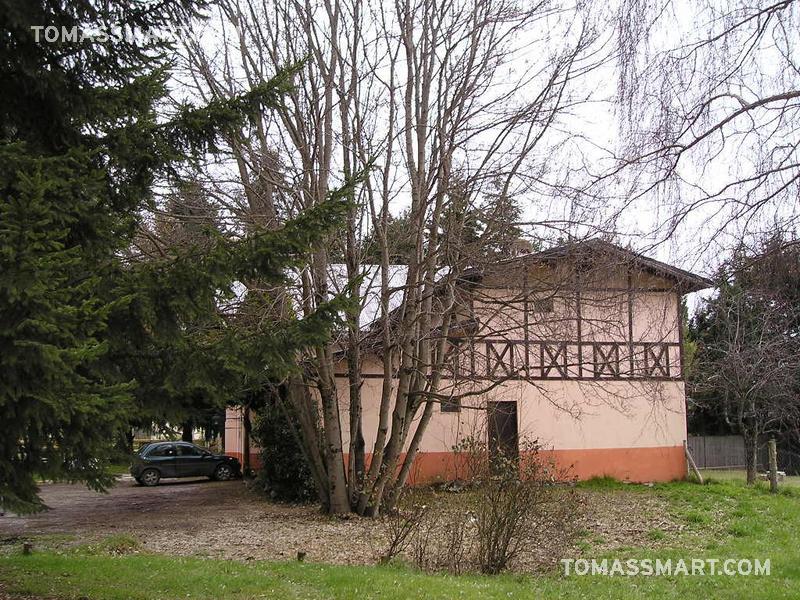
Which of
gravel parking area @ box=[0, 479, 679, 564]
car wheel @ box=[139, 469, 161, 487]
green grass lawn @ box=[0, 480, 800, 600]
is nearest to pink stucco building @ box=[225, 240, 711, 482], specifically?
gravel parking area @ box=[0, 479, 679, 564]

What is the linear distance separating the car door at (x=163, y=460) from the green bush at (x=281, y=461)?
25.6 ft

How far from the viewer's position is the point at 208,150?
332 inches

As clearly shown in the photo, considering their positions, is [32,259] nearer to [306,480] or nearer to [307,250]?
[307,250]

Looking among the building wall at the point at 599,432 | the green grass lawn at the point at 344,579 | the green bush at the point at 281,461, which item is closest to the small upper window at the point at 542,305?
the green grass lawn at the point at 344,579

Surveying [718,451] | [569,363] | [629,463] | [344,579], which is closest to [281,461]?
[569,363]

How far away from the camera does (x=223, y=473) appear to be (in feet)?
92.5

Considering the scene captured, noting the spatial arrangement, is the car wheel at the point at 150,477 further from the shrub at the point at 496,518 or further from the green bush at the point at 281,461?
the shrub at the point at 496,518

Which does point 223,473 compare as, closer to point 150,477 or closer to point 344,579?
point 150,477

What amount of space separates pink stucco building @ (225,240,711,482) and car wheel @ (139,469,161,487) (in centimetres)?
527

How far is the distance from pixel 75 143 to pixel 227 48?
7613mm

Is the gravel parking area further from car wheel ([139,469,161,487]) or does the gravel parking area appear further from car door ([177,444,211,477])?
car door ([177,444,211,477])

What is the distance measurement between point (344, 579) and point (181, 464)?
2050 cm

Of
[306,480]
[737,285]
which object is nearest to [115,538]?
[306,480]

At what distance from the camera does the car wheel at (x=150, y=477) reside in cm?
2681
